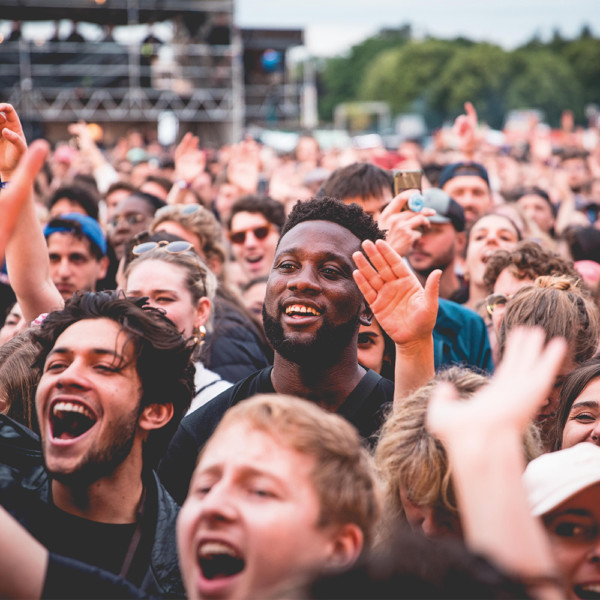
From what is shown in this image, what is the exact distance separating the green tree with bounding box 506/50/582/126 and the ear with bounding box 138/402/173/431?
5731 centimetres

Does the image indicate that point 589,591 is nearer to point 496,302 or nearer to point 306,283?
point 306,283

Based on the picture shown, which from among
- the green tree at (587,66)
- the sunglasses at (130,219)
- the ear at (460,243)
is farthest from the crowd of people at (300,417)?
the green tree at (587,66)

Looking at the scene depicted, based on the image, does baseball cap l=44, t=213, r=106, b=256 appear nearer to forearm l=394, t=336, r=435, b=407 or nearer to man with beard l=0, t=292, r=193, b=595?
man with beard l=0, t=292, r=193, b=595

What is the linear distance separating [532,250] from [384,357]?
1.14 metres

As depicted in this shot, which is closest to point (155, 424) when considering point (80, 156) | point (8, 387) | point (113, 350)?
point (113, 350)

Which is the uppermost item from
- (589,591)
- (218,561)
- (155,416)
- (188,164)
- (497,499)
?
(188,164)

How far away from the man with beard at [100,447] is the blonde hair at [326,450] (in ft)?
1.96

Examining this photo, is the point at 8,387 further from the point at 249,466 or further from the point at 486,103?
the point at 486,103

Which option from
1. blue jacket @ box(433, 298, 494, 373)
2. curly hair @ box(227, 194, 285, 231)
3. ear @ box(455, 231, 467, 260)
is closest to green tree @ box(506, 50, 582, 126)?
ear @ box(455, 231, 467, 260)

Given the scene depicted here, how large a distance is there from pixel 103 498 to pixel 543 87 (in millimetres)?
60786

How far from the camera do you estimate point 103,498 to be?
2588 millimetres

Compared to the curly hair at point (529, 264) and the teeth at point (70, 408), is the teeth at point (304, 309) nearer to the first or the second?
the teeth at point (70, 408)

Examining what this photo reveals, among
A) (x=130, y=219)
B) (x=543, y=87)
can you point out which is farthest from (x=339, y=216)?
(x=543, y=87)

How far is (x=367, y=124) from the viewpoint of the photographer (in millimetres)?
60938
